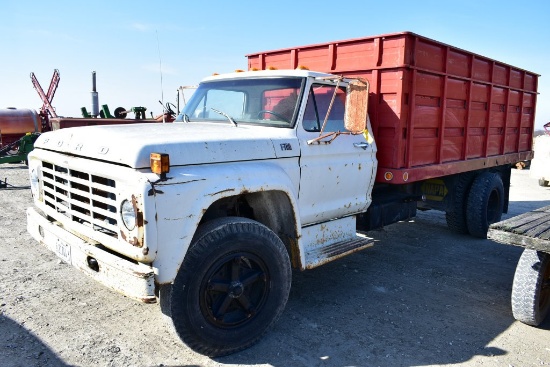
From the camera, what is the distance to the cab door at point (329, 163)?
3.94m

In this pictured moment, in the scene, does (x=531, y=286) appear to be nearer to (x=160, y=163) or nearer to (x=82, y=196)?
(x=160, y=163)

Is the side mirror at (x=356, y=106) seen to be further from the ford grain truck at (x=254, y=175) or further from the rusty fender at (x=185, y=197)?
the rusty fender at (x=185, y=197)

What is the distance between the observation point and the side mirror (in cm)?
366

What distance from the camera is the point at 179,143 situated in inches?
119

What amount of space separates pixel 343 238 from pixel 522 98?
192 inches

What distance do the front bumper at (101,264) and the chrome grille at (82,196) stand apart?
0.50 ft

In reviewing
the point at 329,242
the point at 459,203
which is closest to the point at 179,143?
the point at 329,242

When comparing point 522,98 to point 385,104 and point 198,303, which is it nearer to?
point 385,104

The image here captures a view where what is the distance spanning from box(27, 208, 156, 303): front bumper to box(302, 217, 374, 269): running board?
1.50 meters

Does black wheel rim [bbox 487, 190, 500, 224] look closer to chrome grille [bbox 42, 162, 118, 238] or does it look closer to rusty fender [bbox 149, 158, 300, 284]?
rusty fender [bbox 149, 158, 300, 284]

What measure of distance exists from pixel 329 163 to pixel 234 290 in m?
1.56

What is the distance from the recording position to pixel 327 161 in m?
4.11

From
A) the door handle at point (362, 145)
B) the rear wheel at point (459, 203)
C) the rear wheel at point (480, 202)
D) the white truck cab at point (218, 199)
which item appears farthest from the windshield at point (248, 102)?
the rear wheel at point (480, 202)

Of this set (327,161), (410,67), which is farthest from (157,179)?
(410,67)
